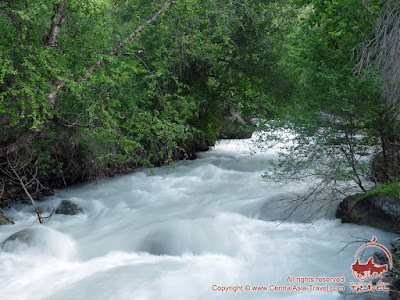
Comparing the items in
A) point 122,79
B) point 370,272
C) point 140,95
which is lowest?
point 370,272

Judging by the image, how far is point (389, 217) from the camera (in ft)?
22.1

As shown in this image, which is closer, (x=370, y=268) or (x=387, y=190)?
(x=370, y=268)

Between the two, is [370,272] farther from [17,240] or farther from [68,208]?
[68,208]

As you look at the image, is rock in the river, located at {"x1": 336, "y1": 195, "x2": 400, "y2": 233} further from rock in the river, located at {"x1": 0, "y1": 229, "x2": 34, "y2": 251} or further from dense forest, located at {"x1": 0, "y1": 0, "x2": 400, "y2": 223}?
rock in the river, located at {"x1": 0, "y1": 229, "x2": 34, "y2": 251}

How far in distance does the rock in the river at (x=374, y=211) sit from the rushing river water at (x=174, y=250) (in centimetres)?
17

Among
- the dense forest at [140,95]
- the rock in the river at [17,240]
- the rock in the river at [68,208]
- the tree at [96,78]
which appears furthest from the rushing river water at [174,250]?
the tree at [96,78]

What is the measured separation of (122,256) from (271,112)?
886 centimetres

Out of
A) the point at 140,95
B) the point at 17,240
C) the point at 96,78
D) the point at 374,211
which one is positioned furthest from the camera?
the point at 140,95

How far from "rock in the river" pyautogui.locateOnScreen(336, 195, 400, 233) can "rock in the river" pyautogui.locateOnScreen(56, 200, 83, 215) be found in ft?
20.8

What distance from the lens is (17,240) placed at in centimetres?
690

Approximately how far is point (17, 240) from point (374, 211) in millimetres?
6755

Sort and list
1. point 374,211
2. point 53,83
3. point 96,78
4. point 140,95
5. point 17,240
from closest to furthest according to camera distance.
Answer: point 17,240 < point 374,211 < point 96,78 < point 53,83 < point 140,95

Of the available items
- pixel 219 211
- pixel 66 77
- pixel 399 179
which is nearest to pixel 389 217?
pixel 399 179

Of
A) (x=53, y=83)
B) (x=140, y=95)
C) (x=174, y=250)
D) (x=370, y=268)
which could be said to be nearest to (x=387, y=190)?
(x=370, y=268)
